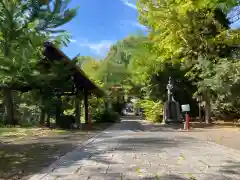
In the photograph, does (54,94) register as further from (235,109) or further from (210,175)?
(210,175)

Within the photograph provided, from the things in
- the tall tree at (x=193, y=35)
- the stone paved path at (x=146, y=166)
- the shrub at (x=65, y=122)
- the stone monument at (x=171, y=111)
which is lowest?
the stone paved path at (x=146, y=166)

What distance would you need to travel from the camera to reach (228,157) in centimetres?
877

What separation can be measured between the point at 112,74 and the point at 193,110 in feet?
76.5

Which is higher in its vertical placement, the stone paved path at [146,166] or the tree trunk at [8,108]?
the tree trunk at [8,108]

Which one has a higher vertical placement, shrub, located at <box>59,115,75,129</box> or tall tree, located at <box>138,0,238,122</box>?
tall tree, located at <box>138,0,238,122</box>

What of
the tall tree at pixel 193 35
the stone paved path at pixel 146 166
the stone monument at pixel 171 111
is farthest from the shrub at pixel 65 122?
the stone paved path at pixel 146 166

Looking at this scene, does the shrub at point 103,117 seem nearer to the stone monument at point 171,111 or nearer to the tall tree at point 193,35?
the stone monument at point 171,111

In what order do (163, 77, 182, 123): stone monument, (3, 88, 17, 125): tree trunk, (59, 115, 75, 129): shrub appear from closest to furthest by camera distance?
(59, 115, 75, 129): shrub, (3, 88, 17, 125): tree trunk, (163, 77, 182, 123): stone monument

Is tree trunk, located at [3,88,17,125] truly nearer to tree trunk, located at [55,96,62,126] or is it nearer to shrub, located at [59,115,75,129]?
tree trunk, located at [55,96,62,126]

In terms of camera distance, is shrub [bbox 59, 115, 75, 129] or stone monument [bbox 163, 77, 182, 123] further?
stone monument [bbox 163, 77, 182, 123]

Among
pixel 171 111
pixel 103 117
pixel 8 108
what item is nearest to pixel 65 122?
pixel 8 108

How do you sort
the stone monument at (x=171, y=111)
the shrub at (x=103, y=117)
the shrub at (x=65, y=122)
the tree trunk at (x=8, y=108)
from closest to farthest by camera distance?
the shrub at (x=65, y=122)
the tree trunk at (x=8, y=108)
the stone monument at (x=171, y=111)
the shrub at (x=103, y=117)

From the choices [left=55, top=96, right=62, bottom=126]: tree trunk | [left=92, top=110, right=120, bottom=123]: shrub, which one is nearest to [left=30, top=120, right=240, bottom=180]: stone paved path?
[left=55, top=96, right=62, bottom=126]: tree trunk

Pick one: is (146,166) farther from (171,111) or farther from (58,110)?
(171,111)
